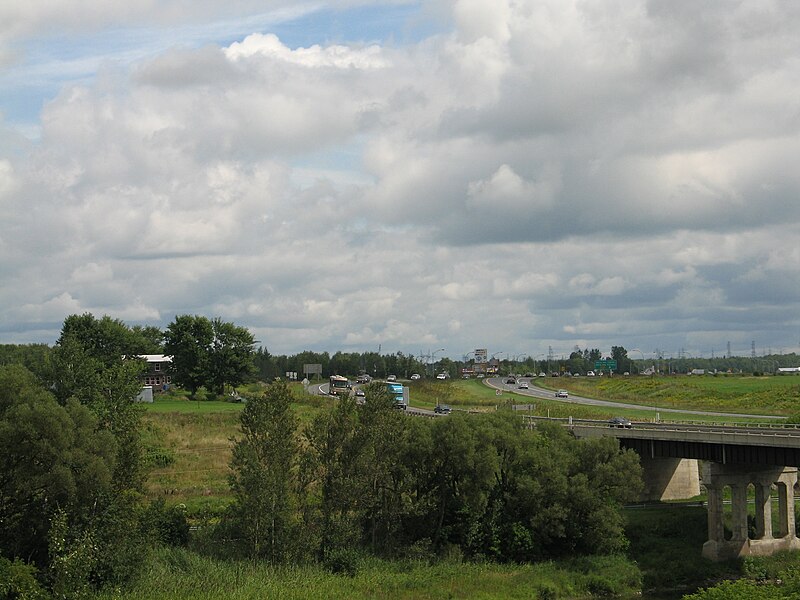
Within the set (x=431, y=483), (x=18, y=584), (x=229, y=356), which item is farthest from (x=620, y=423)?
(x=229, y=356)

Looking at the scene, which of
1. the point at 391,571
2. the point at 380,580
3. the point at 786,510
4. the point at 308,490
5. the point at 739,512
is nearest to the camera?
the point at 380,580

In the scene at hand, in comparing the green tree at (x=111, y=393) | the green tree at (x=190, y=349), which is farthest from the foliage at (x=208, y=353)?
the green tree at (x=111, y=393)

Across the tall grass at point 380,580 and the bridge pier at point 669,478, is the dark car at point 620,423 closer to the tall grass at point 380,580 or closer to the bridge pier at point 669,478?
the bridge pier at point 669,478

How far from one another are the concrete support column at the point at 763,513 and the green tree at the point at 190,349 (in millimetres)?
124862

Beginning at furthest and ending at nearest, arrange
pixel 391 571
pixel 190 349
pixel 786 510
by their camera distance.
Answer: pixel 190 349 → pixel 786 510 → pixel 391 571

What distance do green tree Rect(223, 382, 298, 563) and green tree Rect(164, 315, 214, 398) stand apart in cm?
11783

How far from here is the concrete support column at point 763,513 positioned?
8731 cm

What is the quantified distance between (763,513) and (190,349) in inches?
5061

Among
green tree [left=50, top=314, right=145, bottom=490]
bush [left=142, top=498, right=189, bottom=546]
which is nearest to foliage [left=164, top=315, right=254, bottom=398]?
green tree [left=50, top=314, right=145, bottom=490]

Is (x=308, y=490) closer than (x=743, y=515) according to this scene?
Yes

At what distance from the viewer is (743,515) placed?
87.0 meters

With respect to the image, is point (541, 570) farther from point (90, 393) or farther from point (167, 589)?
point (90, 393)

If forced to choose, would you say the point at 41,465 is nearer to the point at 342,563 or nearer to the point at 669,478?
the point at 342,563

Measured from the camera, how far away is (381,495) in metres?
82.6
